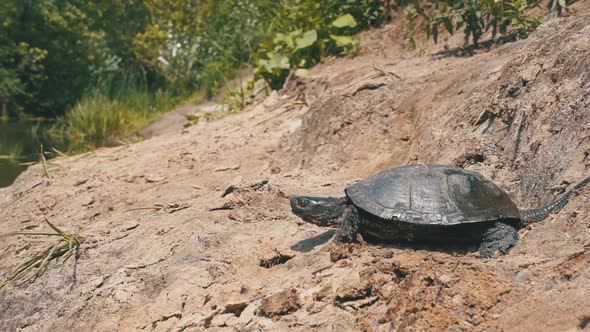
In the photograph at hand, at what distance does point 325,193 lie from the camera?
634cm

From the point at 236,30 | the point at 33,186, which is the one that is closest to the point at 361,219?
the point at 33,186

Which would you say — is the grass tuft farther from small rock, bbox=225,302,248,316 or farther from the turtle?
the turtle

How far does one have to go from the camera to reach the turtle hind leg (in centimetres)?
427

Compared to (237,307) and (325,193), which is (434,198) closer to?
(237,307)

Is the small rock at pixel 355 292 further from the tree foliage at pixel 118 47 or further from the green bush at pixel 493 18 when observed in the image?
the tree foliage at pixel 118 47

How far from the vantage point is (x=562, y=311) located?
3.35 meters

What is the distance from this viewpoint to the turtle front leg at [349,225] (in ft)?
15.3

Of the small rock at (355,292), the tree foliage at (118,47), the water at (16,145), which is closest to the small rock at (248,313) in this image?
the small rock at (355,292)

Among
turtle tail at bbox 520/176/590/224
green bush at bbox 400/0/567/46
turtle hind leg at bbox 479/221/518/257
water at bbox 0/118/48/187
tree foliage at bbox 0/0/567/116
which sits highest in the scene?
green bush at bbox 400/0/567/46

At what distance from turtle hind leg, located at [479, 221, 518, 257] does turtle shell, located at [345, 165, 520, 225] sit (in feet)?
0.21

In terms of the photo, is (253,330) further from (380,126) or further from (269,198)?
(380,126)

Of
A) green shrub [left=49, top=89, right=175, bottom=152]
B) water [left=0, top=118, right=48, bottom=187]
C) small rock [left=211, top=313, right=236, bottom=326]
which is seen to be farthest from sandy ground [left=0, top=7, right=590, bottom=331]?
green shrub [left=49, top=89, right=175, bottom=152]

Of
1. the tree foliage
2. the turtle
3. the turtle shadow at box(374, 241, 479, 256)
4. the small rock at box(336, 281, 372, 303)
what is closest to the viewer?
the small rock at box(336, 281, 372, 303)

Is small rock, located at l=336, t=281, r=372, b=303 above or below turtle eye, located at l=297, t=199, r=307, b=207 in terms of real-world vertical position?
below
